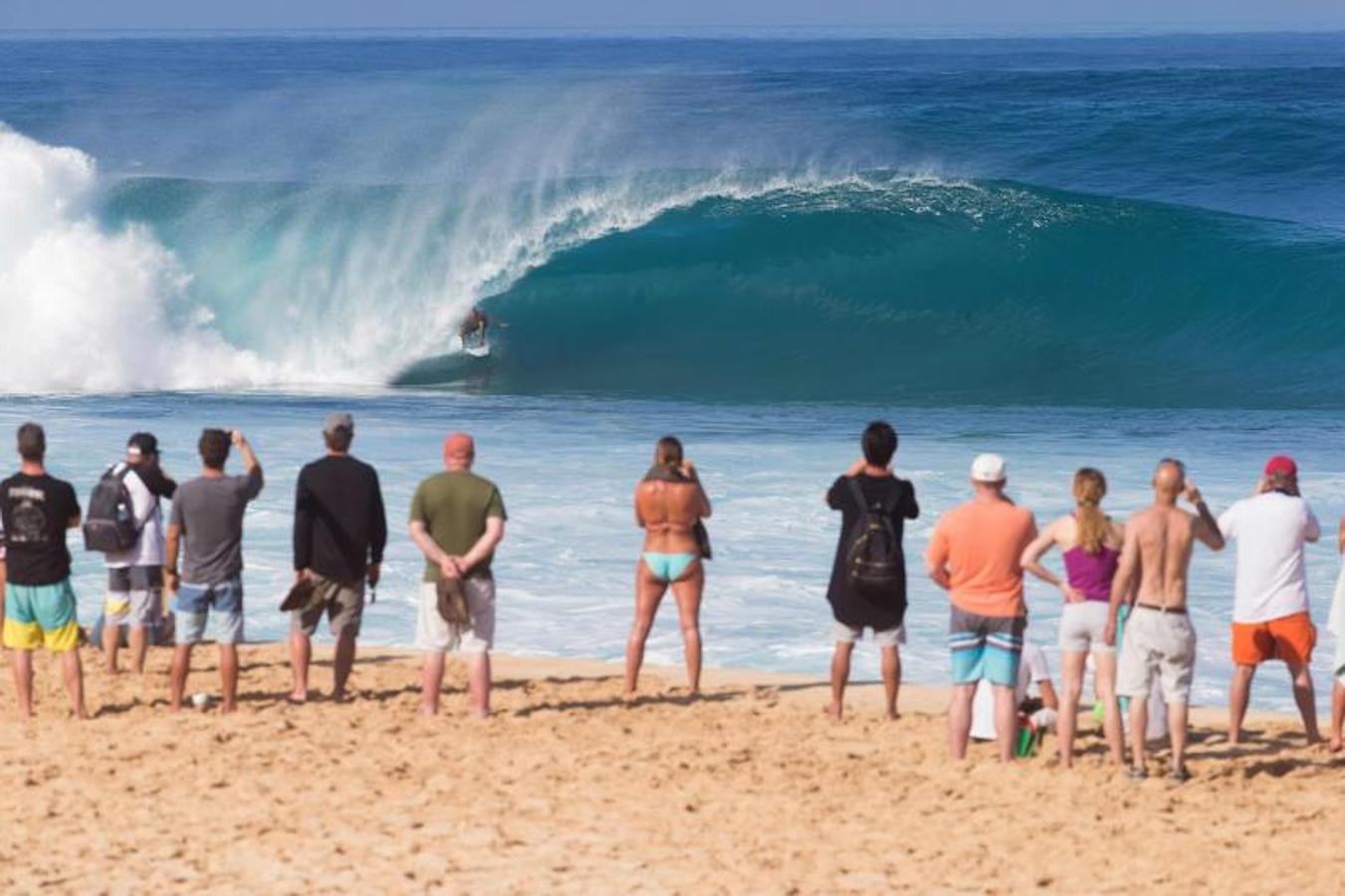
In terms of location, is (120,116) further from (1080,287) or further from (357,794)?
(357,794)

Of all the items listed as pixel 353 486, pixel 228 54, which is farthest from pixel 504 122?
pixel 228 54

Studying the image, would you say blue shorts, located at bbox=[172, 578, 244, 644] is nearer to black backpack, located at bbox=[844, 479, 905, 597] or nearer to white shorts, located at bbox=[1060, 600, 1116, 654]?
black backpack, located at bbox=[844, 479, 905, 597]

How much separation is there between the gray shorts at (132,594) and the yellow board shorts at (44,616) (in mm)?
907

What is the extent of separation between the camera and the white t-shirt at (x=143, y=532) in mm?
10219

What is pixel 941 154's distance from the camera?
5053cm

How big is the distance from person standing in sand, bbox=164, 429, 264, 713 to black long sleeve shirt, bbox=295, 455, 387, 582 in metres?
0.25

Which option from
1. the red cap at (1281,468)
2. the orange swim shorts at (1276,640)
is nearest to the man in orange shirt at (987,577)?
the orange swim shorts at (1276,640)

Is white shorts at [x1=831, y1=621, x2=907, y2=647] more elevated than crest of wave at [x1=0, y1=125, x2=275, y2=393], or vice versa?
crest of wave at [x1=0, y1=125, x2=275, y2=393]

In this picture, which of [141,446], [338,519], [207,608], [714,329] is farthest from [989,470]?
[714,329]

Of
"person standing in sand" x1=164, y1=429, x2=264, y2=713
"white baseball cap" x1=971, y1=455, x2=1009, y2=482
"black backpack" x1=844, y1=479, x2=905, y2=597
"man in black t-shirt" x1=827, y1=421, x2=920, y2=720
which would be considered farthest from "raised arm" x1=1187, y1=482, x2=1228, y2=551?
"person standing in sand" x1=164, y1=429, x2=264, y2=713

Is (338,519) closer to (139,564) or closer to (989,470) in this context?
(139,564)

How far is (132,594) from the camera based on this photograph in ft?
34.4

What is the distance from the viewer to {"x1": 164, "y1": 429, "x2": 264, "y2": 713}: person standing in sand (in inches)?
374

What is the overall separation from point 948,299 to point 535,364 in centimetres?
610
